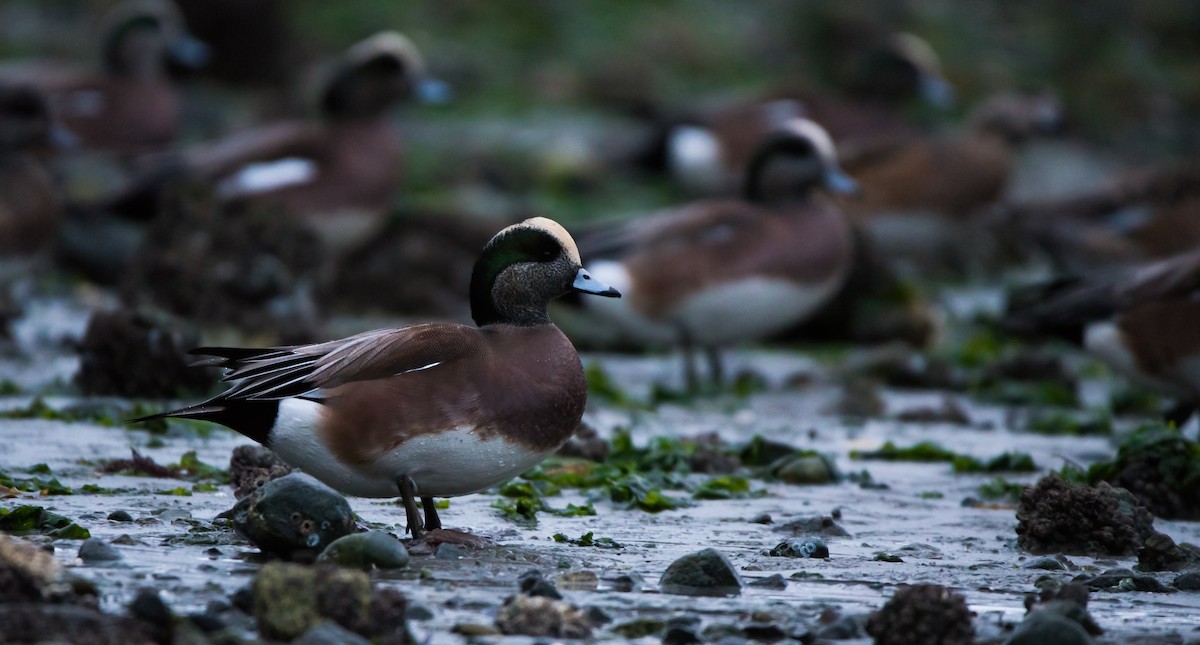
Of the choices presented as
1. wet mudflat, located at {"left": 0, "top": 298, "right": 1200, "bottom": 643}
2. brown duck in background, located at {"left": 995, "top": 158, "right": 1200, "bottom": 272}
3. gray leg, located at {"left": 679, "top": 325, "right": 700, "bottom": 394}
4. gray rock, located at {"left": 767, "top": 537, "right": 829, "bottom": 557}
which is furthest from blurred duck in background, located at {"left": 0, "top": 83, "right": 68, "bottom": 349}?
brown duck in background, located at {"left": 995, "top": 158, "right": 1200, "bottom": 272}

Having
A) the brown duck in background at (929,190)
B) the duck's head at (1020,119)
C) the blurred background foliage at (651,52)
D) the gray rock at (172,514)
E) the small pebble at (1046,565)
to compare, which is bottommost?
the small pebble at (1046,565)

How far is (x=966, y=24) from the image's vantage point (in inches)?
824

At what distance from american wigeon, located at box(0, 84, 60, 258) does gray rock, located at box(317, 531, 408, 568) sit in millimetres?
6369

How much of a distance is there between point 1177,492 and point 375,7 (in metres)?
15.6

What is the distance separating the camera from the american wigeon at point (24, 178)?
9.62m

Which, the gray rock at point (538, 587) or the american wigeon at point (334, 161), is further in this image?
the american wigeon at point (334, 161)

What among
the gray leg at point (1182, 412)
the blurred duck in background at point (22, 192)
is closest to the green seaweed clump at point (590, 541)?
the gray leg at point (1182, 412)

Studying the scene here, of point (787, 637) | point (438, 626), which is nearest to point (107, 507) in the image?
point (438, 626)

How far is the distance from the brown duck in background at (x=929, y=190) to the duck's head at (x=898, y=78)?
1182 mm

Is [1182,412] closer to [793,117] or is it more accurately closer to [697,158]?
[793,117]

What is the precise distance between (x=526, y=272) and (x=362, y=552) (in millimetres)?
1256

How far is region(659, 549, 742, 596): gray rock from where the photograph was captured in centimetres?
394

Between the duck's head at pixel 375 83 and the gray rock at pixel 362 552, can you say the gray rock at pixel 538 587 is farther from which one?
the duck's head at pixel 375 83

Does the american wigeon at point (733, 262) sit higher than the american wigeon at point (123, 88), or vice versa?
the american wigeon at point (123, 88)
